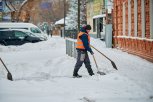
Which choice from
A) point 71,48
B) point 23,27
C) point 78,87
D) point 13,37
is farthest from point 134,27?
point 23,27

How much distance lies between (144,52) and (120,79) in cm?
804

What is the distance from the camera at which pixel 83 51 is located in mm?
13867

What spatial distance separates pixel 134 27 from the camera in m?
21.9

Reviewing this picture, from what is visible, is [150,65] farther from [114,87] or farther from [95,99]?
[95,99]

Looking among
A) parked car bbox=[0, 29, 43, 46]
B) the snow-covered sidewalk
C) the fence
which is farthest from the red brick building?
parked car bbox=[0, 29, 43, 46]

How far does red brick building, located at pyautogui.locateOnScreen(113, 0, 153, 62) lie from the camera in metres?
19.1

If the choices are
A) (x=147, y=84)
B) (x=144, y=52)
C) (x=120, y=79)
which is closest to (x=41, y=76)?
(x=120, y=79)

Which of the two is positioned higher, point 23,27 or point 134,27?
point 134,27

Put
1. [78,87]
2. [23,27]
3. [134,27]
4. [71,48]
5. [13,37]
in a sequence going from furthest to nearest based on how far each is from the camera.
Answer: [23,27]
[13,37]
[134,27]
[71,48]
[78,87]

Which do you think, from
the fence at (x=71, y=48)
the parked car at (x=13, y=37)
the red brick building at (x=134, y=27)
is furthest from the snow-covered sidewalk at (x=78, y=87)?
the parked car at (x=13, y=37)

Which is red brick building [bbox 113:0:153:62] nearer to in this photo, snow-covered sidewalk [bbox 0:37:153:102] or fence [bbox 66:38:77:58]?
fence [bbox 66:38:77:58]

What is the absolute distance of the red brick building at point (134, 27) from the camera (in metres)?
19.1

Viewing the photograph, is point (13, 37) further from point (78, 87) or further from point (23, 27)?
point (78, 87)

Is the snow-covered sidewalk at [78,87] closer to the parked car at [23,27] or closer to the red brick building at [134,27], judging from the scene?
the red brick building at [134,27]
